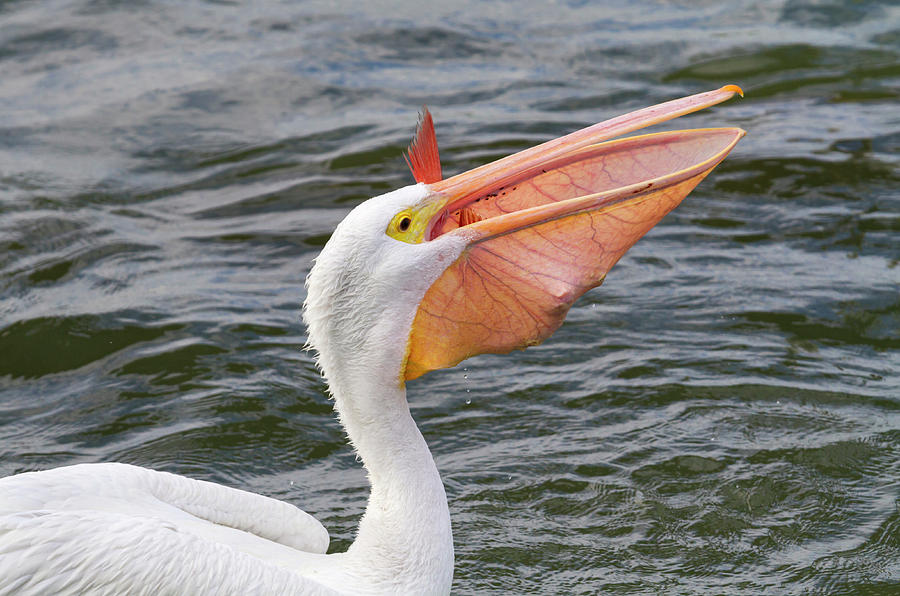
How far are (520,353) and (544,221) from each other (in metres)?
2.35

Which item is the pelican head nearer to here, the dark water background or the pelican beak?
the pelican beak

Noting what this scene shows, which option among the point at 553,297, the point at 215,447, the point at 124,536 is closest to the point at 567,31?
the point at 215,447

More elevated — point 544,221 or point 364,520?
point 544,221

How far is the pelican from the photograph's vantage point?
266 cm

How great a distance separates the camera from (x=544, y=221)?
9.66 feet

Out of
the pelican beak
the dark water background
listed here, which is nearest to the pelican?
the pelican beak

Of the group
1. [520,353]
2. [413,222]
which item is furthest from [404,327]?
[520,353]

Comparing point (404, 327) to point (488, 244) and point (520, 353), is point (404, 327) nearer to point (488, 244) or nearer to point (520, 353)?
point (488, 244)

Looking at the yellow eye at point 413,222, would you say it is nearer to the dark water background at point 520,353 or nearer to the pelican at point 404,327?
the pelican at point 404,327

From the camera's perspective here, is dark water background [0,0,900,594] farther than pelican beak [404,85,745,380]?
Yes

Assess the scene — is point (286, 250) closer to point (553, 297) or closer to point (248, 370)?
point (248, 370)

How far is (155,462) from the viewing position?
431cm

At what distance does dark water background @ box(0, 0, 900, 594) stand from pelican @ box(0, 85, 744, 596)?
866mm

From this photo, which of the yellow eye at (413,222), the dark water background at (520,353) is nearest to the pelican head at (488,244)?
the yellow eye at (413,222)
